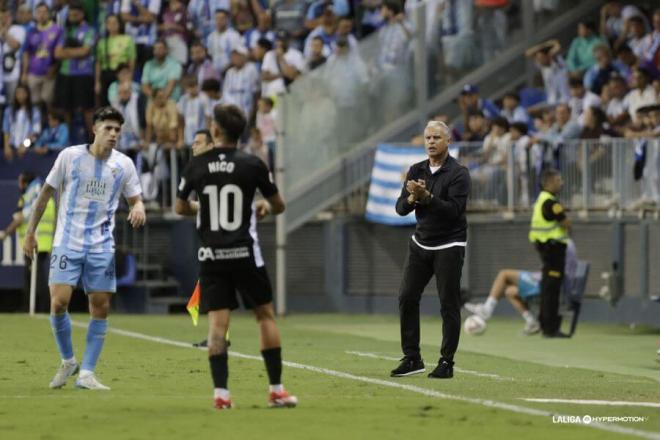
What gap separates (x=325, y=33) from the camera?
92.3ft

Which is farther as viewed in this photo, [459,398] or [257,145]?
[257,145]

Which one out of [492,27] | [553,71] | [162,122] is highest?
[492,27]

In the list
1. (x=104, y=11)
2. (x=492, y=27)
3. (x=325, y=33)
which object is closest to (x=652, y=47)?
(x=492, y=27)

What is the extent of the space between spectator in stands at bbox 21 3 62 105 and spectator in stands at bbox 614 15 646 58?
406 inches

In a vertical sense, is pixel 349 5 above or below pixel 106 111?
above

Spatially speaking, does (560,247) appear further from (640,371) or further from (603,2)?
(603,2)

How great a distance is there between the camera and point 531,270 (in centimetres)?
2452

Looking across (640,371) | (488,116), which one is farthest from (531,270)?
(640,371)

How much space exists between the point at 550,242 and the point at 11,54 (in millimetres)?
13372

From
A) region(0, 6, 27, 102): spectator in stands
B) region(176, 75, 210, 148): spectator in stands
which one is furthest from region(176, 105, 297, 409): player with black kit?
region(0, 6, 27, 102): spectator in stands

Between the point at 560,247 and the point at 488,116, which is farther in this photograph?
the point at 488,116

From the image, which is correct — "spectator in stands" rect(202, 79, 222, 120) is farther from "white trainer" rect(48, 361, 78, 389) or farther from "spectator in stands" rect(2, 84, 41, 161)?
"white trainer" rect(48, 361, 78, 389)

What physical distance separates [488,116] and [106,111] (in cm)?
1429

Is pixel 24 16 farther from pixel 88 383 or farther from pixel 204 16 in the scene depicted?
pixel 88 383
